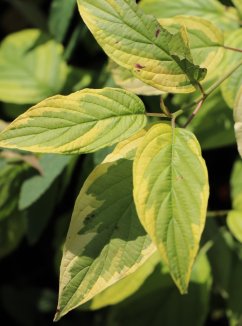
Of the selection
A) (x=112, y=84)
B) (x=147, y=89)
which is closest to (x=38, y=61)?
(x=112, y=84)

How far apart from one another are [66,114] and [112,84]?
0.58 metres

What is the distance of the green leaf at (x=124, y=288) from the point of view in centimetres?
133

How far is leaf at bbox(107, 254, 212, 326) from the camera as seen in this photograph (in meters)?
1.41

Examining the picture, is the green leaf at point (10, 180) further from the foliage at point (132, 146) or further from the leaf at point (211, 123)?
the leaf at point (211, 123)

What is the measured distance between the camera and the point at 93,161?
1.27m

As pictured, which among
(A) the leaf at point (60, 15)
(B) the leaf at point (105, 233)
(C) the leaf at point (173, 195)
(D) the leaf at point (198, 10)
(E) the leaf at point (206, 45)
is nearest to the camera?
(C) the leaf at point (173, 195)

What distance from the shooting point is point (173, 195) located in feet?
2.52

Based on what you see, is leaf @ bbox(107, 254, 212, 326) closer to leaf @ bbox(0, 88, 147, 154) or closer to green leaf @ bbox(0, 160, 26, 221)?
green leaf @ bbox(0, 160, 26, 221)

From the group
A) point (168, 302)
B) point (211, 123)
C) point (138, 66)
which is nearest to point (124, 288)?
point (168, 302)

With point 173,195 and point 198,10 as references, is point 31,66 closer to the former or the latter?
point 198,10

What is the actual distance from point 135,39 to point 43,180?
1.52ft

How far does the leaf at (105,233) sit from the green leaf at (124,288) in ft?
1.52

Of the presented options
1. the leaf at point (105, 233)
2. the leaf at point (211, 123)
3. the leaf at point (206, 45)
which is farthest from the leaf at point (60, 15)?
the leaf at point (105, 233)

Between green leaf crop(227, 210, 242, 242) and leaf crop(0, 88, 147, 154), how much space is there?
42cm
